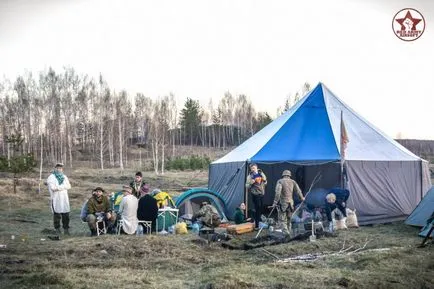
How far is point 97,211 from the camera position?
10.2 metres

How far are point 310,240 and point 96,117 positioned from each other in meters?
37.1

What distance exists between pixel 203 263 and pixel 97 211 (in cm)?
375

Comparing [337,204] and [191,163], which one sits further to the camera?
[191,163]

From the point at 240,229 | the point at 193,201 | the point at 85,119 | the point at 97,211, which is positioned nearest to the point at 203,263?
the point at 240,229

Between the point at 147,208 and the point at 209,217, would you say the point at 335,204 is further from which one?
the point at 147,208

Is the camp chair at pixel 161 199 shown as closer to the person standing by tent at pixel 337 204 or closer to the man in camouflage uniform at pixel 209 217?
the man in camouflage uniform at pixel 209 217

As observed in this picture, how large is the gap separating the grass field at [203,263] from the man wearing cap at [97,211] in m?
0.83

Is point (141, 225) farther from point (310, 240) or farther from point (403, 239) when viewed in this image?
point (403, 239)

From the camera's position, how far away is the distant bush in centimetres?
3231

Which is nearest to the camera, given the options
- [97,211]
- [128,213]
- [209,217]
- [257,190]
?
[128,213]

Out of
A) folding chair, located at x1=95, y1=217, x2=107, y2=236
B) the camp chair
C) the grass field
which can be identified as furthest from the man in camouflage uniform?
folding chair, located at x1=95, y1=217, x2=107, y2=236

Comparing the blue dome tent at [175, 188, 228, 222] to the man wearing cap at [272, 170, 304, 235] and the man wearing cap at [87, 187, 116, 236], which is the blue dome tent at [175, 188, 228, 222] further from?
the man wearing cap at [272, 170, 304, 235]

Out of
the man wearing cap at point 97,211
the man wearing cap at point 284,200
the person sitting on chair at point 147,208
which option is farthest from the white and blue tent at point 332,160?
the man wearing cap at point 97,211

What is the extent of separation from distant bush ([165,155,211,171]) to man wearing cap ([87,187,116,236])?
21.6 m
